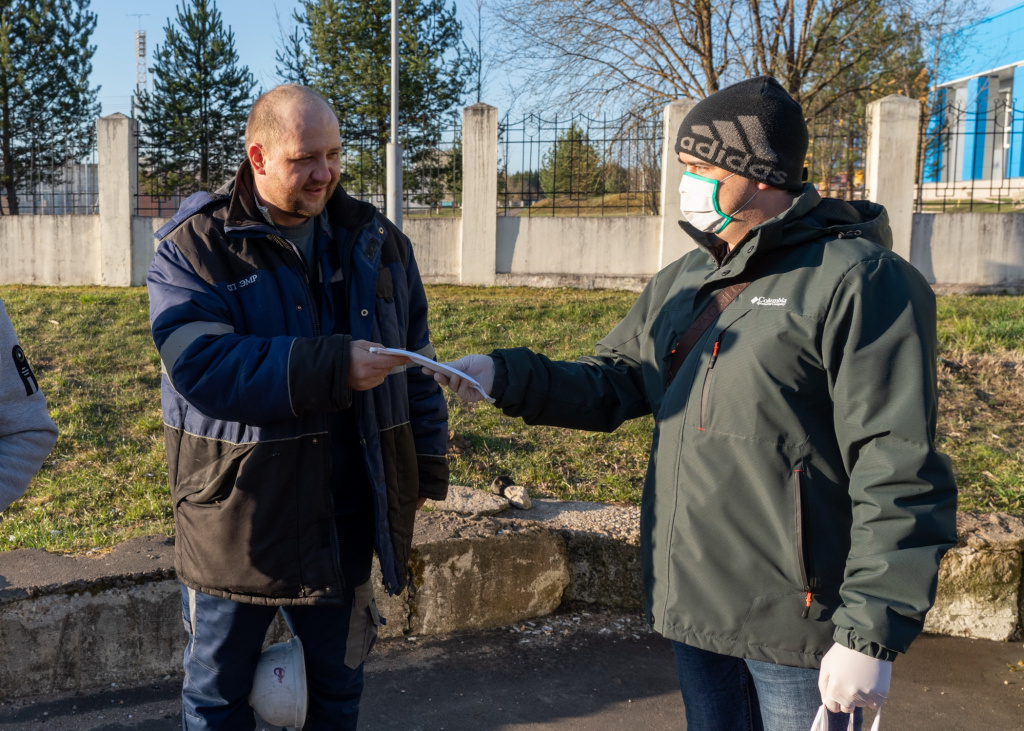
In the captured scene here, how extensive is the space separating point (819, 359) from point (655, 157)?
1192 centimetres

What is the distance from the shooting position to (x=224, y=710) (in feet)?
7.58

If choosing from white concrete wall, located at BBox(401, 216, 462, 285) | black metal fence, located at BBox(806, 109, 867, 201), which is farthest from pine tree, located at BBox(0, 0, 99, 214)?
black metal fence, located at BBox(806, 109, 867, 201)

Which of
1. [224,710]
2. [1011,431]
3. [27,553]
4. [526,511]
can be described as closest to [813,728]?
[224,710]

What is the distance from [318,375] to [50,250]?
46.3 ft

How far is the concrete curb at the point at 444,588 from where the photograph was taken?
315 centimetres

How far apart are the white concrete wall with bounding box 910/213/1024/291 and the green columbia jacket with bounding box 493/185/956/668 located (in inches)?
445

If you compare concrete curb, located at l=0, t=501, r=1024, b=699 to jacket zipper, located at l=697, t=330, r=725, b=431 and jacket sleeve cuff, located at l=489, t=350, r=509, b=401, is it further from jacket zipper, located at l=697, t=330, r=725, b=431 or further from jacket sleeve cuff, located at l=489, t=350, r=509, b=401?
jacket zipper, located at l=697, t=330, r=725, b=431

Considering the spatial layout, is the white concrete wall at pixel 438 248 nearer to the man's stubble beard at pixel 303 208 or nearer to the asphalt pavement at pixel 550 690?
the asphalt pavement at pixel 550 690

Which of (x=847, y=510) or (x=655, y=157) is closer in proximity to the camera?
(x=847, y=510)

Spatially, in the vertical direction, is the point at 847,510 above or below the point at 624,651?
above

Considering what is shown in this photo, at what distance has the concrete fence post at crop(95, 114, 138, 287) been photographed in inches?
540

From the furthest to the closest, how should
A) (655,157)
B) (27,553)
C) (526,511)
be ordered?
(655,157)
(526,511)
(27,553)

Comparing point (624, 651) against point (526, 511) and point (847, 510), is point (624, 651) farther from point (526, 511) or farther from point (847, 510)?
point (847, 510)

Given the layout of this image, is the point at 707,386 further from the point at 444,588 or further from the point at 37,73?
the point at 37,73
